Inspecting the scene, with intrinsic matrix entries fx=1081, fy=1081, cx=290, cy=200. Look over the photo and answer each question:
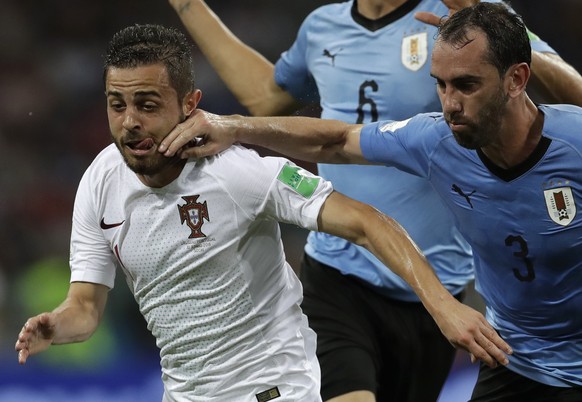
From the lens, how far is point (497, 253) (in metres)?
3.75

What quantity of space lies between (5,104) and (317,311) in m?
6.29

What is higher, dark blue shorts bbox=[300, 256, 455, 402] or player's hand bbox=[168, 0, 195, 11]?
player's hand bbox=[168, 0, 195, 11]

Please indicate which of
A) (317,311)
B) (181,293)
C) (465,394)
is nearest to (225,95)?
(465,394)

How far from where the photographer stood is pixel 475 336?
3.17 m

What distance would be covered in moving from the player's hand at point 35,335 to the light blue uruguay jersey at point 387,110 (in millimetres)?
1498

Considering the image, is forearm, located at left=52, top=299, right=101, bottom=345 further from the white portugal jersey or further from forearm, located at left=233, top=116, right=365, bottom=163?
forearm, located at left=233, top=116, right=365, bottom=163

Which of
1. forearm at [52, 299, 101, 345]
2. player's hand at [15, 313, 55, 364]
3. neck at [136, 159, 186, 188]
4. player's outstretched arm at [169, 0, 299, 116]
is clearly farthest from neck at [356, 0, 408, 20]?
player's hand at [15, 313, 55, 364]

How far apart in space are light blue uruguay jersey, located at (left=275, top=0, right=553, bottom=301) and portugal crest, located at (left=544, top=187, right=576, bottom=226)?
3.59 ft

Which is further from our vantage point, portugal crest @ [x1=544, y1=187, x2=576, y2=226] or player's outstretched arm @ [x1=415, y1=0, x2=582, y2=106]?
player's outstretched arm @ [x1=415, y1=0, x2=582, y2=106]

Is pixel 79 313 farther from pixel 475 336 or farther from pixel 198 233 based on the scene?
pixel 475 336

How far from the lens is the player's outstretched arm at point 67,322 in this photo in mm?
3529

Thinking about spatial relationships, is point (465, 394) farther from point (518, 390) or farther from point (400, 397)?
point (518, 390)

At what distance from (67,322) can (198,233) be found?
0.57m

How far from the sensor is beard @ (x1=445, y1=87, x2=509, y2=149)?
3.51 m
